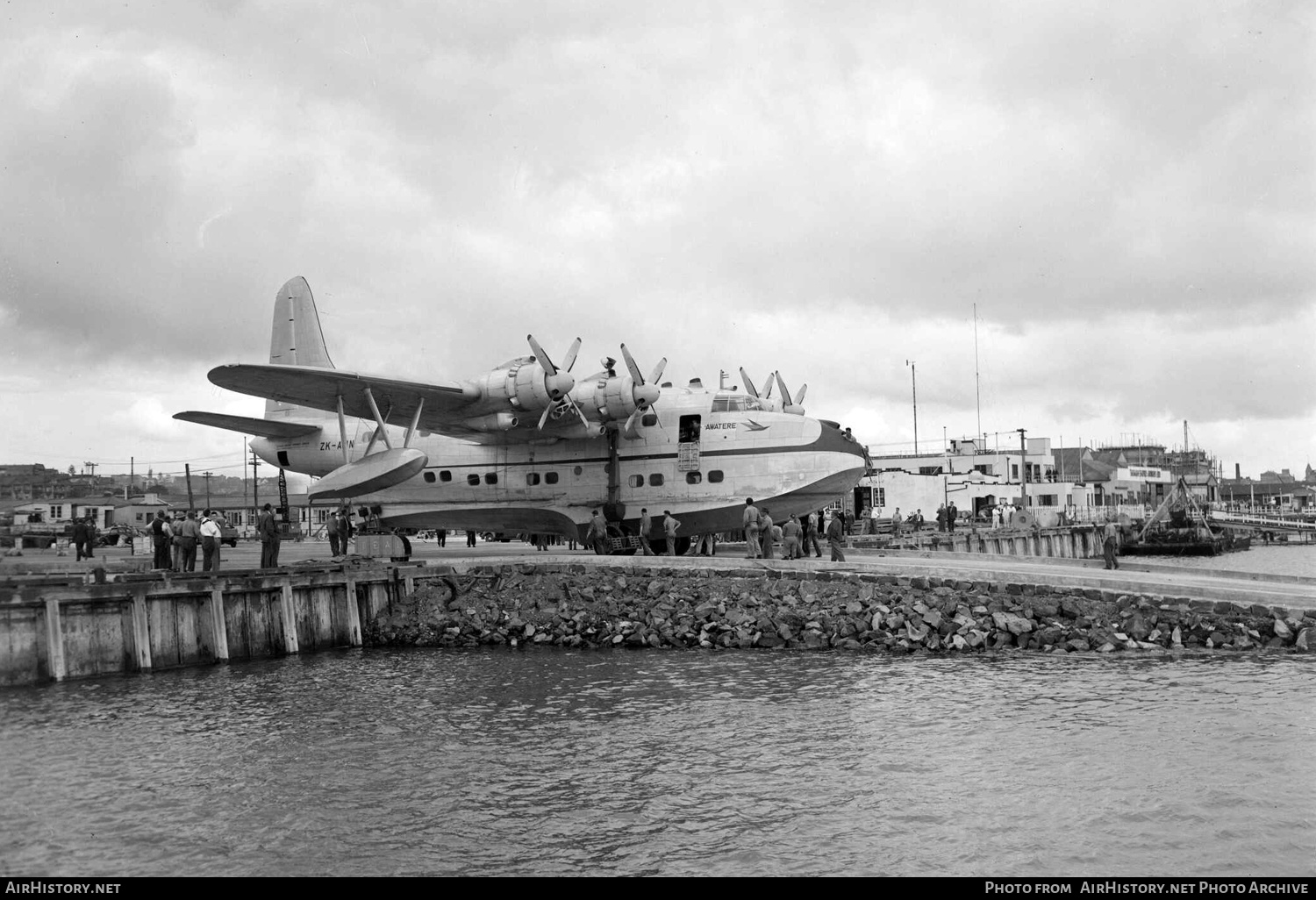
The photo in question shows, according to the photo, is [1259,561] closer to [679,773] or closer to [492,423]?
[492,423]

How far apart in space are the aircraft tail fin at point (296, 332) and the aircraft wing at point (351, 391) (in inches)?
226

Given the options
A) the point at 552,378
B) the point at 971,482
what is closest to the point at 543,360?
the point at 552,378

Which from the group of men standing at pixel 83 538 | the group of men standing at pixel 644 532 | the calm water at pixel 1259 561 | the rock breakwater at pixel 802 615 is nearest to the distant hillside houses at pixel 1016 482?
the calm water at pixel 1259 561

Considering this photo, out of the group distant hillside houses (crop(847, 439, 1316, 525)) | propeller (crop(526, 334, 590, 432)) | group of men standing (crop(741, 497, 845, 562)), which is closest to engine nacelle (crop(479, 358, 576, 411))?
propeller (crop(526, 334, 590, 432))

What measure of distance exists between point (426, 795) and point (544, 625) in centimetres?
1186

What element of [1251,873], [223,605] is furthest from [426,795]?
[223,605]

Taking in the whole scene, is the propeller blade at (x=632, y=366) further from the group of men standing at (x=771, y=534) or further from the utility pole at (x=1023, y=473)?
the utility pole at (x=1023, y=473)

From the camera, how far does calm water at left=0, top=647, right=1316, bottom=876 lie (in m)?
9.62

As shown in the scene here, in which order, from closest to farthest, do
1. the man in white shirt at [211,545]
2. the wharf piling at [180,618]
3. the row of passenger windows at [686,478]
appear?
1. the wharf piling at [180,618]
2. the man in white shirt at [211,545]
3. the row of passenger windows at [686,478]

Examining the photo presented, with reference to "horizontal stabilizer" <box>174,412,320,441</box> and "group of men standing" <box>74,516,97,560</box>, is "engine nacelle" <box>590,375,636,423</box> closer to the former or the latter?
"horizontal stabilizer" <box>174,412,320,441</box>

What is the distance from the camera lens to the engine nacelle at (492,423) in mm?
28250

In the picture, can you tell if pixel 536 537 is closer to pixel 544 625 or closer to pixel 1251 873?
pixel 544 625

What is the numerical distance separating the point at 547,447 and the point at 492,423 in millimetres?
1994

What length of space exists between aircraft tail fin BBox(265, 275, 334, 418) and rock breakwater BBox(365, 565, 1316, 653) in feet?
38.3
